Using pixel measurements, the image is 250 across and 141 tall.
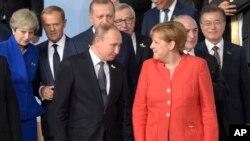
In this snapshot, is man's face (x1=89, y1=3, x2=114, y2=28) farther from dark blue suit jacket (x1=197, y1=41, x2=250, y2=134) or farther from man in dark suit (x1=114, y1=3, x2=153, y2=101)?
dark blue suit jacket (x1=197, y1=41, x2=250, y2=134)

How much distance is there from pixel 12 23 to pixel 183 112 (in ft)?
4.95

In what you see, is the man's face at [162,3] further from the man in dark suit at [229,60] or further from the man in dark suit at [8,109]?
the man in dark suit at [8,109]

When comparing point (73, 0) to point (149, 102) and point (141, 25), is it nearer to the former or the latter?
point (141, 25)

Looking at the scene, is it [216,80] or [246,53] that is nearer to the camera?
[216,80]

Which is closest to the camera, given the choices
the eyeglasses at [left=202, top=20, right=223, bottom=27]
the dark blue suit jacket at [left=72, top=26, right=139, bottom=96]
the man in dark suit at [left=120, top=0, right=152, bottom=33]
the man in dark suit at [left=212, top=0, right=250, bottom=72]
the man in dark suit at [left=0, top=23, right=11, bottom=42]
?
the dark blue suit jacket at [left=72, top=26, right=139, bottom=96]

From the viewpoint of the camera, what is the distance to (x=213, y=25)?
237 inches

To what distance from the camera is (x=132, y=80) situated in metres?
5.63

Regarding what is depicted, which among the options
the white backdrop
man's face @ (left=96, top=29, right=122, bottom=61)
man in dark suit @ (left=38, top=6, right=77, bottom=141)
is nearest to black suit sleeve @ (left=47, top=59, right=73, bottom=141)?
man's face @ (left=96, top=29, right=122, bottom=61)

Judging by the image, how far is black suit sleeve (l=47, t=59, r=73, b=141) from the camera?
16.7ft

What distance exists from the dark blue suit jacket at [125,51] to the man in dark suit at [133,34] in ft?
0.29

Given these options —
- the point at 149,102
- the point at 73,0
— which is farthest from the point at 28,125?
the point at 73,0

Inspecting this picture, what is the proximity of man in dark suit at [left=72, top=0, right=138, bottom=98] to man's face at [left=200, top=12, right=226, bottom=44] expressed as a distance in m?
0.66

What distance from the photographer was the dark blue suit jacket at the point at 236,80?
19.8 feet

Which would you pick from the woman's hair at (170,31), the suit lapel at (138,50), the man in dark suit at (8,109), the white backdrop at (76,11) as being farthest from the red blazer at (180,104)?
the white backdrop at (76,11)
